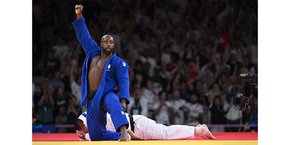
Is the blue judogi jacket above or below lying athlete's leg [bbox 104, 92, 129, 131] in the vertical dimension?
above

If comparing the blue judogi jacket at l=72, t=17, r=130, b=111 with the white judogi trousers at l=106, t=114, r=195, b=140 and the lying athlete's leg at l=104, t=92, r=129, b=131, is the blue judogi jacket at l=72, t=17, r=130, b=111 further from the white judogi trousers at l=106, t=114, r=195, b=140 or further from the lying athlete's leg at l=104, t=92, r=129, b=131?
the white judogi trousers at l=106, t=114, r=195, b=140

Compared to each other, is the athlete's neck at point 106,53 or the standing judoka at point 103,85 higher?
the athlete's neck at point 106,53

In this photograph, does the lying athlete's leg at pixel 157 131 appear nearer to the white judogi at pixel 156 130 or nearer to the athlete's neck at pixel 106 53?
the white judogi at pixel 156 130

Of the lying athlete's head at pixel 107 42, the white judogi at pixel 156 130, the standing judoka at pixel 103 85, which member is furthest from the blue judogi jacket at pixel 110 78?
the white judogi at pixel 156 130

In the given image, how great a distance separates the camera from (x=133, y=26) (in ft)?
40.0

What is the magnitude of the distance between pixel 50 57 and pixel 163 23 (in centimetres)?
220

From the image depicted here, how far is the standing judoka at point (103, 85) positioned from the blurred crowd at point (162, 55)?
11.6 ft

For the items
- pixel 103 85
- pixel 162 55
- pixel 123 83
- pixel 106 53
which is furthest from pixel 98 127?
pixel 162 55

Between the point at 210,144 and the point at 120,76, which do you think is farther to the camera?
the point at 120,76

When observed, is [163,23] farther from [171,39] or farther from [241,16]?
[241,16]

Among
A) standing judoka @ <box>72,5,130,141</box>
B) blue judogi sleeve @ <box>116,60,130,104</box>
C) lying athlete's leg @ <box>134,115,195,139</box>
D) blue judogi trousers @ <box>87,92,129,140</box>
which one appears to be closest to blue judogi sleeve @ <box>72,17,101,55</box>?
standing judoka @ <box>72,5,130,141</box>

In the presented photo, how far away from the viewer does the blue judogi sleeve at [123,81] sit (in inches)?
258

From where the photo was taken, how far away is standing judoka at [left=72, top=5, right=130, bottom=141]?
6.54 meters
